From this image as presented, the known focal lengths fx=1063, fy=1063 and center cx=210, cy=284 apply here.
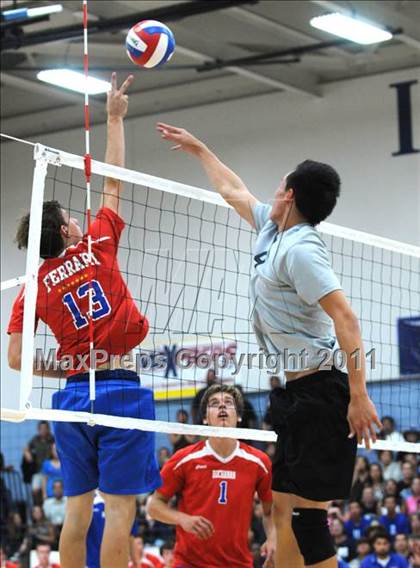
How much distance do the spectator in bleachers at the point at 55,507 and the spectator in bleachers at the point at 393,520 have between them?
215 inches

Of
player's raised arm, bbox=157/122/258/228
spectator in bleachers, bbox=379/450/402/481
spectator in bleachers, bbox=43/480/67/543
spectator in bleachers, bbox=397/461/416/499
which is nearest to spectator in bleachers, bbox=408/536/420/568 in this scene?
spectator in bleachers, bbox=397/461/416/499

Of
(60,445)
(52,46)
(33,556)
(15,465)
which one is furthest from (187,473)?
(15,465)

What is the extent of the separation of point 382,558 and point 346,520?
1759 mm

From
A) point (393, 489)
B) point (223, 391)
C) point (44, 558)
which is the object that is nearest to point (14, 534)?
point (44, 558)

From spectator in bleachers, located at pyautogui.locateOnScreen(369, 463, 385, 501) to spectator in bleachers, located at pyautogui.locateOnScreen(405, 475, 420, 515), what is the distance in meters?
0.66

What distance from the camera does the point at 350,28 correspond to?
1650cm

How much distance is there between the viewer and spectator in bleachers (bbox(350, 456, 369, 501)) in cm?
1577

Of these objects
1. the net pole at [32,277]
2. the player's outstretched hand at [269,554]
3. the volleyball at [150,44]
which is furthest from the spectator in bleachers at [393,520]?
the net pole at [32,277]

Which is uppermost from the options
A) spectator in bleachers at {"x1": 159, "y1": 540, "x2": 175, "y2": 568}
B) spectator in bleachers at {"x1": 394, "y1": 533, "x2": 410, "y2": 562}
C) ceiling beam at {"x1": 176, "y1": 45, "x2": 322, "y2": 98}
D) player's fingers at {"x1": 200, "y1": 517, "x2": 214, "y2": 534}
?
ceiling beam at {"x1": 176, "y1": 45, "x2": 322, "y2": 98}

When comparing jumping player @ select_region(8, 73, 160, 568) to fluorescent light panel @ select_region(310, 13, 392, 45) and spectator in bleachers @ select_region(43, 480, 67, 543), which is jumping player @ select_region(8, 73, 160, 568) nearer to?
fluorescent light panel @ select_region(310, 13, 392, 45)

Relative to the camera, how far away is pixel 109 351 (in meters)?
6.34

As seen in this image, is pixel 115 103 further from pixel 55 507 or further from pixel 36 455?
pixel 36 455

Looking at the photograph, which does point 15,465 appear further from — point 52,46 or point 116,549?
point 116,549

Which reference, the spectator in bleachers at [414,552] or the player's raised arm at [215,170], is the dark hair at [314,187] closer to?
the player's raised arm at [215,170]
